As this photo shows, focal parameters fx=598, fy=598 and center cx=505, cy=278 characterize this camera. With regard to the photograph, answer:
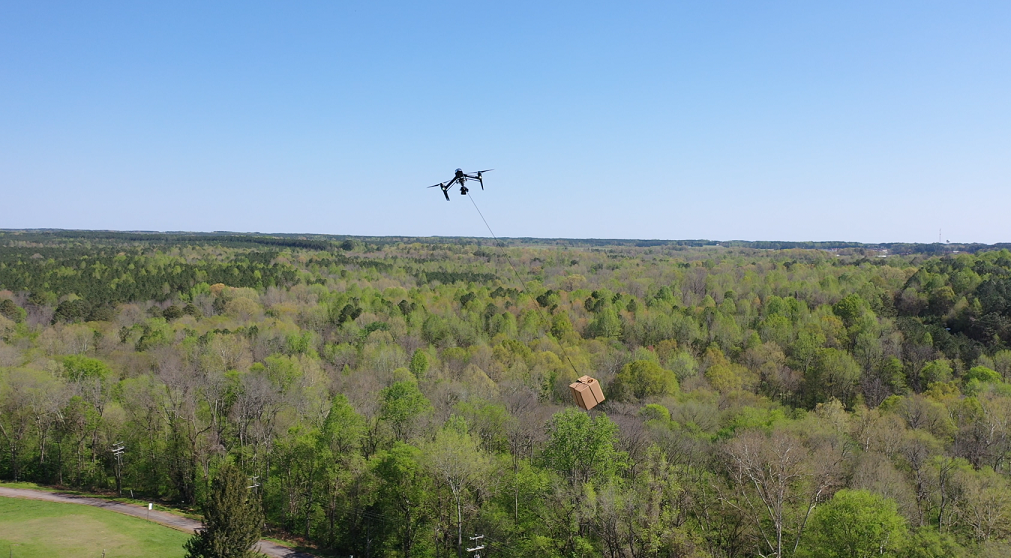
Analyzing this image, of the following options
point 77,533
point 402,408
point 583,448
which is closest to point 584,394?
point 583,448

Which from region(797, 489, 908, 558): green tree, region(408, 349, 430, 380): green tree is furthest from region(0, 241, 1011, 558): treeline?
region(408, 349, 430, 380): green tree

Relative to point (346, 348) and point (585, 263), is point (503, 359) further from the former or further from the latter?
point (585, 263)

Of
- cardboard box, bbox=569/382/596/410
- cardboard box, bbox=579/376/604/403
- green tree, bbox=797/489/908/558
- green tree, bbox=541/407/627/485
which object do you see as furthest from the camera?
green tree, bbox=541/407/627/485

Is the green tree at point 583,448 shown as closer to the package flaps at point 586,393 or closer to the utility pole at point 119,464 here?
the package flaps at point 586,393

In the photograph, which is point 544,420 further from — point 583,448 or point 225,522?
point 225,522

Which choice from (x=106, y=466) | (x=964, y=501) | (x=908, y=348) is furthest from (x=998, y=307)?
(x=106, y=466)

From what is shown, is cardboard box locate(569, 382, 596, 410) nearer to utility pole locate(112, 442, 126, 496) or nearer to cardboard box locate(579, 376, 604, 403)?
cardboard box locate(579, 376, 604, 403)
